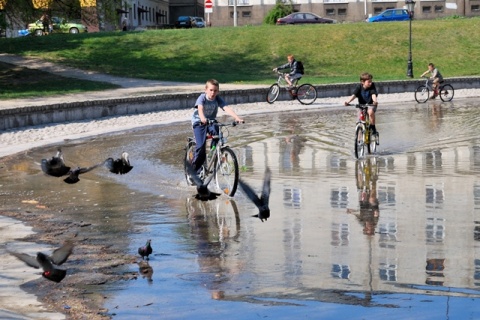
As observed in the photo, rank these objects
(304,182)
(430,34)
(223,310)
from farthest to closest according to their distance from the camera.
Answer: (430,34)
(304,182)
(223,310)

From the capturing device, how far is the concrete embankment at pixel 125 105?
27.3 m

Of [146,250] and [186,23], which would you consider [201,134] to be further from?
[186,23]

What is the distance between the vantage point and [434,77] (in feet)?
122

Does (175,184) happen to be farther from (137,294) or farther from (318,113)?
(318,113)

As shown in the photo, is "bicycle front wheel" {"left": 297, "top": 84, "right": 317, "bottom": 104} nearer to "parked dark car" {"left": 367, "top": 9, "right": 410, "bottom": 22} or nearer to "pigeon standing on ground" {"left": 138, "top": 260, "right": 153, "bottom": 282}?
"pigeon standing on ground" {"left": 138, "top": 260, "right": 153, "bottom": 282}

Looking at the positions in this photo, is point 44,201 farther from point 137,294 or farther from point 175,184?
point 137,294

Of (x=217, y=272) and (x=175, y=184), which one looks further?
(x=175, y=184)

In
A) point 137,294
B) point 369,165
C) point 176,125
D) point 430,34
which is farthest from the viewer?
point 430,34

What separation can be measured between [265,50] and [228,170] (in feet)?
140

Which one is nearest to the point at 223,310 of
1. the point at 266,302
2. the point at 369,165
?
the point at 266,302

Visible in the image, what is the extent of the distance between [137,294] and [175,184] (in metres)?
7.11

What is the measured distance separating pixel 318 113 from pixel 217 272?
23.0 meters

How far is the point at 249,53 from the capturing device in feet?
183

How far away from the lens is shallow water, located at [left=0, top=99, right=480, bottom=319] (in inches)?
320
